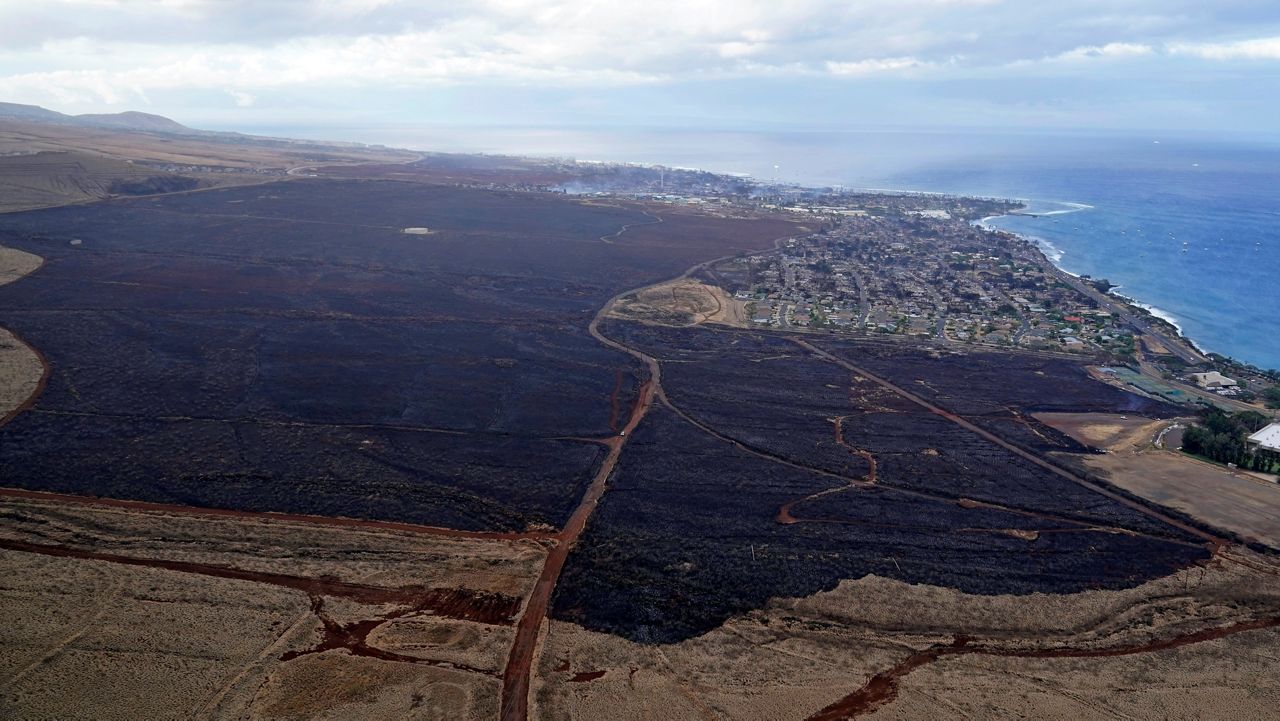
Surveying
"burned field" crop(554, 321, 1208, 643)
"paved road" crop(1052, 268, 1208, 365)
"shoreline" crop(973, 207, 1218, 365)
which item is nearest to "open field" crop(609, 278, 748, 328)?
"burned field" crop(554, 321, 1208, 643)

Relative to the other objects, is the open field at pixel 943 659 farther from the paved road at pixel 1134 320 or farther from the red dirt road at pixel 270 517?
the paved road at pixel 1134 320

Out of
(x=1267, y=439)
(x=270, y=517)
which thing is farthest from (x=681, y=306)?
(x=270, y=517)

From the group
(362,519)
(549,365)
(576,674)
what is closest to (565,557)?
(576,674)

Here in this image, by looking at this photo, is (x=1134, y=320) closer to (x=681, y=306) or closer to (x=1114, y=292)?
(x=1114, y=292)

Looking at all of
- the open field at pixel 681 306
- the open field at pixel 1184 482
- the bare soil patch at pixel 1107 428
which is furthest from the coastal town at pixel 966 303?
the open field at pixel 1184 482

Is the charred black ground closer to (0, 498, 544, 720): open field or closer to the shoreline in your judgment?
(0, 498, 544, 720): open field

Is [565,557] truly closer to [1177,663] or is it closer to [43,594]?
[43,594]
